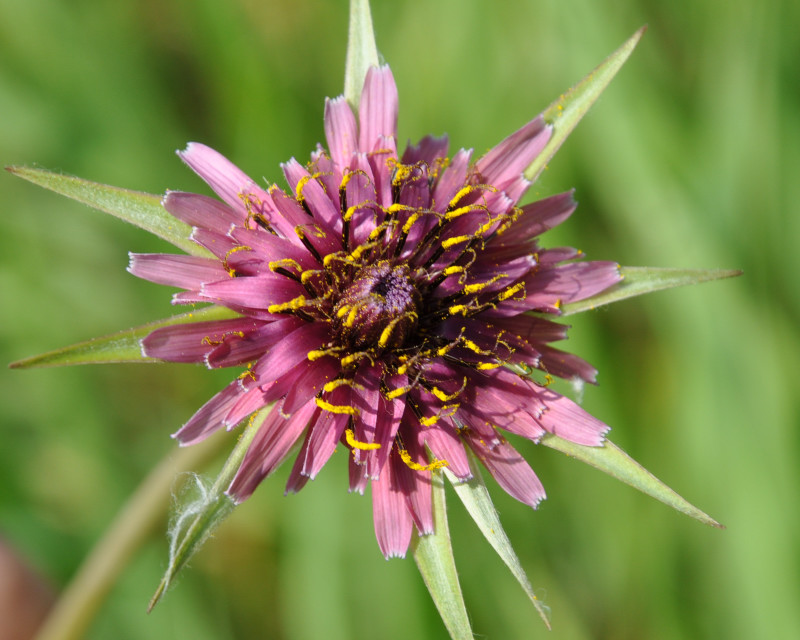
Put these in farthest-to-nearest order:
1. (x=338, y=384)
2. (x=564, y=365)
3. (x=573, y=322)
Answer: (x=573, y=322), (x=564, y=365), (x=338, y=384)

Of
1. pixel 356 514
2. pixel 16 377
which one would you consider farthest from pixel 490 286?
pixel 16 377

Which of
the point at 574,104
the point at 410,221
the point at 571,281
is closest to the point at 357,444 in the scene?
the point at 410,221

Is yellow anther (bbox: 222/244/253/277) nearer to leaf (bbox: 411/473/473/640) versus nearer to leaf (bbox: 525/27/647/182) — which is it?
leaf (bbox: 411/473/473/640)

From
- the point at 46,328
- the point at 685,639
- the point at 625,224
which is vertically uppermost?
the point at 625,224

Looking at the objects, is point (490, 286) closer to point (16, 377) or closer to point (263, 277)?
point (263, 277)

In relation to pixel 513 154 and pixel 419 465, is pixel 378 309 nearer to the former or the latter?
pixel 419 465

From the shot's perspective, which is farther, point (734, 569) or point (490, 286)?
point (734, 569)

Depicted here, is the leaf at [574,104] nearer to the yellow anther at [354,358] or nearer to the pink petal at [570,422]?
the pink petal at [570,422]
